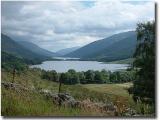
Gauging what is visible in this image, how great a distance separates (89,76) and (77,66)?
0.18 meters

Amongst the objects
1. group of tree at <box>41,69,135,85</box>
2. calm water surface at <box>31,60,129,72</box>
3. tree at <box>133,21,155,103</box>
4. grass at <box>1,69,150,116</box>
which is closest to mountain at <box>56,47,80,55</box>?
calm water surface at <box>31,60,129,72</box>

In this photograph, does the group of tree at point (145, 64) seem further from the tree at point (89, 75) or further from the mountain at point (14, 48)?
the mountain at point (14, 48)

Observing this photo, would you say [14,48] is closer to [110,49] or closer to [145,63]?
[110,49]

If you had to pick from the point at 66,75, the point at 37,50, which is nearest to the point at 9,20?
the point at 37,50

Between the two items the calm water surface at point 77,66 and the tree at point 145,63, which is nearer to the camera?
the tree at point 145,63

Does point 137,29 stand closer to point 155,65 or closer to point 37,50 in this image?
point 155,65

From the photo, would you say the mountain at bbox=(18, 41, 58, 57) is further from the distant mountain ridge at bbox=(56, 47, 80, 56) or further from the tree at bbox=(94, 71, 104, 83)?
the tree at bbox=(94, 71, 104, 83)

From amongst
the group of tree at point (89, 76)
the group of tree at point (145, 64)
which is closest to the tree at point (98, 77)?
the group of tree at point (89, 76)

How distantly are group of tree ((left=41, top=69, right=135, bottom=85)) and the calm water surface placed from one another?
45 millimetres

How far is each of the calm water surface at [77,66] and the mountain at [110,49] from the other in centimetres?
7

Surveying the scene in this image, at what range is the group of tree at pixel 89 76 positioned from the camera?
21.9ft

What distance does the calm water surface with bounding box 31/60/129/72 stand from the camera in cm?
669

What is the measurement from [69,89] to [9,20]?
1.05 meters

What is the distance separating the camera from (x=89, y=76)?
6.70m
